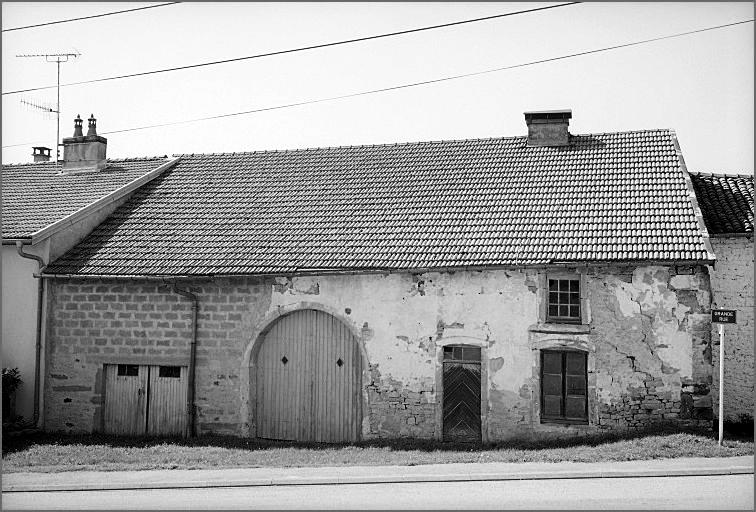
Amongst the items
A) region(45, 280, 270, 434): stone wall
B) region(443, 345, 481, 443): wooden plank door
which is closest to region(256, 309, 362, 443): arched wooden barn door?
region(45, 280, 270, 434): stone wall

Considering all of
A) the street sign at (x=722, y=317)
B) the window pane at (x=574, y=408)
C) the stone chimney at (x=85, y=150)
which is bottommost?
the window pane at (x=574, y=408)

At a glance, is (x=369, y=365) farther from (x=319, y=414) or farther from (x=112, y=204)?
(x=112, y=204)

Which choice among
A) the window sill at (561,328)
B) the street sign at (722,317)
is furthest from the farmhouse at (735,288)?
the window sill at (561,328)

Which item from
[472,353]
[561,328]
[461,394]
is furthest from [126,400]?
[561,328]

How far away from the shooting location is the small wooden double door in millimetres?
17328

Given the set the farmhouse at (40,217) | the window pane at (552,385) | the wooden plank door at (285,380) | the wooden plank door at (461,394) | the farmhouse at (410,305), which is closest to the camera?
the farmhouse at (410,305)

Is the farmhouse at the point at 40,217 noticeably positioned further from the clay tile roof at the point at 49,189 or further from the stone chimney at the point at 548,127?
the stone chimney at the point at 548,127

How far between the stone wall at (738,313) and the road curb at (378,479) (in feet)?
15.4

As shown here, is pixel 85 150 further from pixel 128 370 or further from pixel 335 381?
pixel 335 381

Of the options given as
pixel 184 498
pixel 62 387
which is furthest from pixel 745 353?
pixel 62 387

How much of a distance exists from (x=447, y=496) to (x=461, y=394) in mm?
5009

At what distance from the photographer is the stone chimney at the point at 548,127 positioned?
1975 cm

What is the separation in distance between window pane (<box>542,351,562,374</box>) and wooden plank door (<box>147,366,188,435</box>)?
25.6ft

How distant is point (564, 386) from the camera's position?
1562cm
